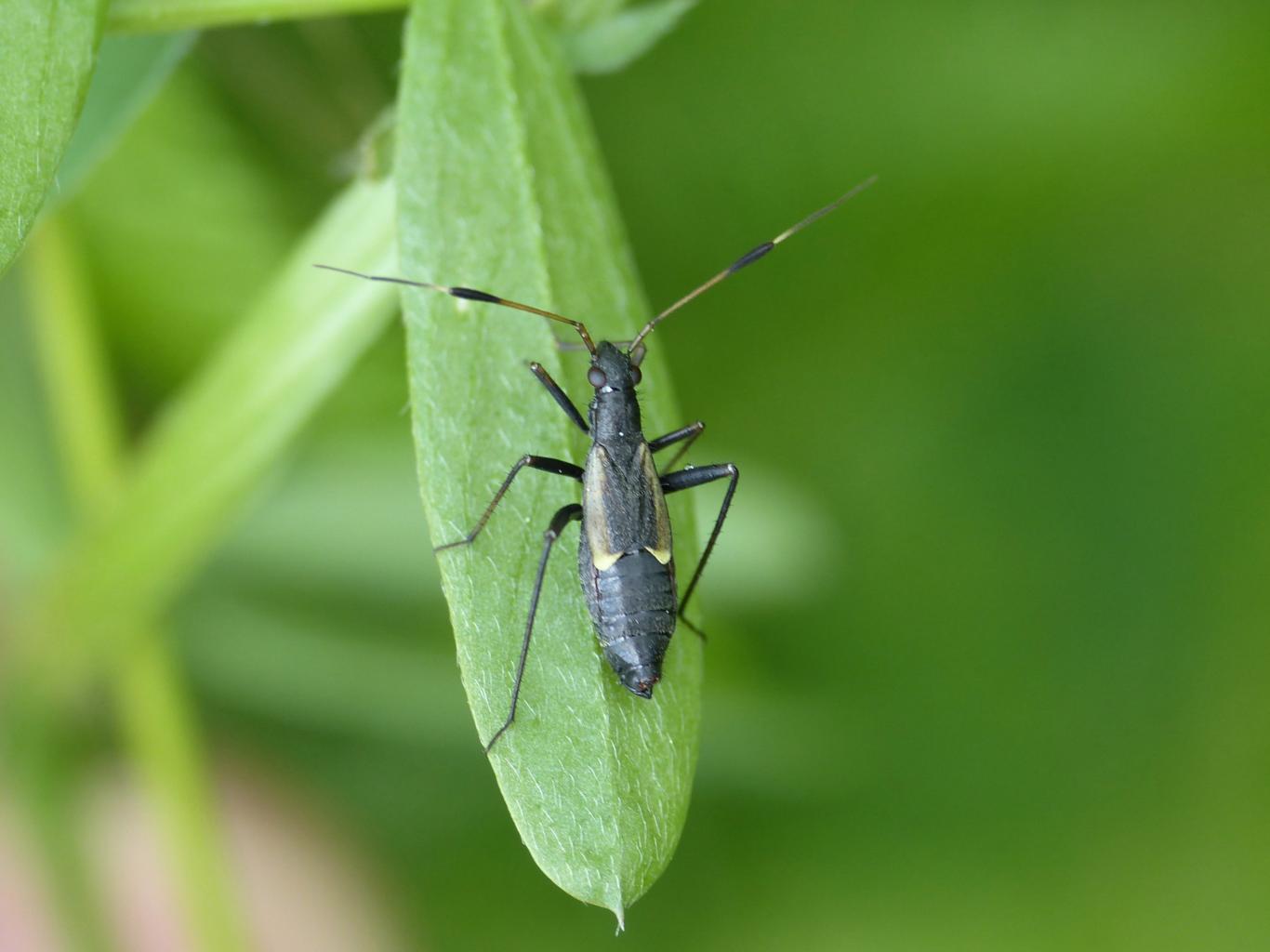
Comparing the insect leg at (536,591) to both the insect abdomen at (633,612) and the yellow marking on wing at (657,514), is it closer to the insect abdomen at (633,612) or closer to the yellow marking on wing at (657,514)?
the insect abdomen at (633,612)

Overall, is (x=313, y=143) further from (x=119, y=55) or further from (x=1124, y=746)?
(x=1124, y=746)

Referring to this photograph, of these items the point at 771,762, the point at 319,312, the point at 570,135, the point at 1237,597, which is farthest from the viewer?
the point at 1237,597

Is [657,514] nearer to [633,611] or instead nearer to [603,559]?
[603,559]

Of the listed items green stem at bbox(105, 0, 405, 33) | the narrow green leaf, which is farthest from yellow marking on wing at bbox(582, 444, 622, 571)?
green stem at bbox(105, 0, 405, 33)

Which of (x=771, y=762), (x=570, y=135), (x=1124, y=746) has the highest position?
(x=570, y=135)

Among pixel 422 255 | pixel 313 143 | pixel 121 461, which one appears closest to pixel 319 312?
pixel 422 255

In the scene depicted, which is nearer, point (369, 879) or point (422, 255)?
point (422, 255)

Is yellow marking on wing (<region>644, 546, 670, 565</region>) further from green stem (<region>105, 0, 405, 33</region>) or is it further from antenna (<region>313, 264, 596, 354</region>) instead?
green stem (<region>105, 0, 405, 33</region>)
